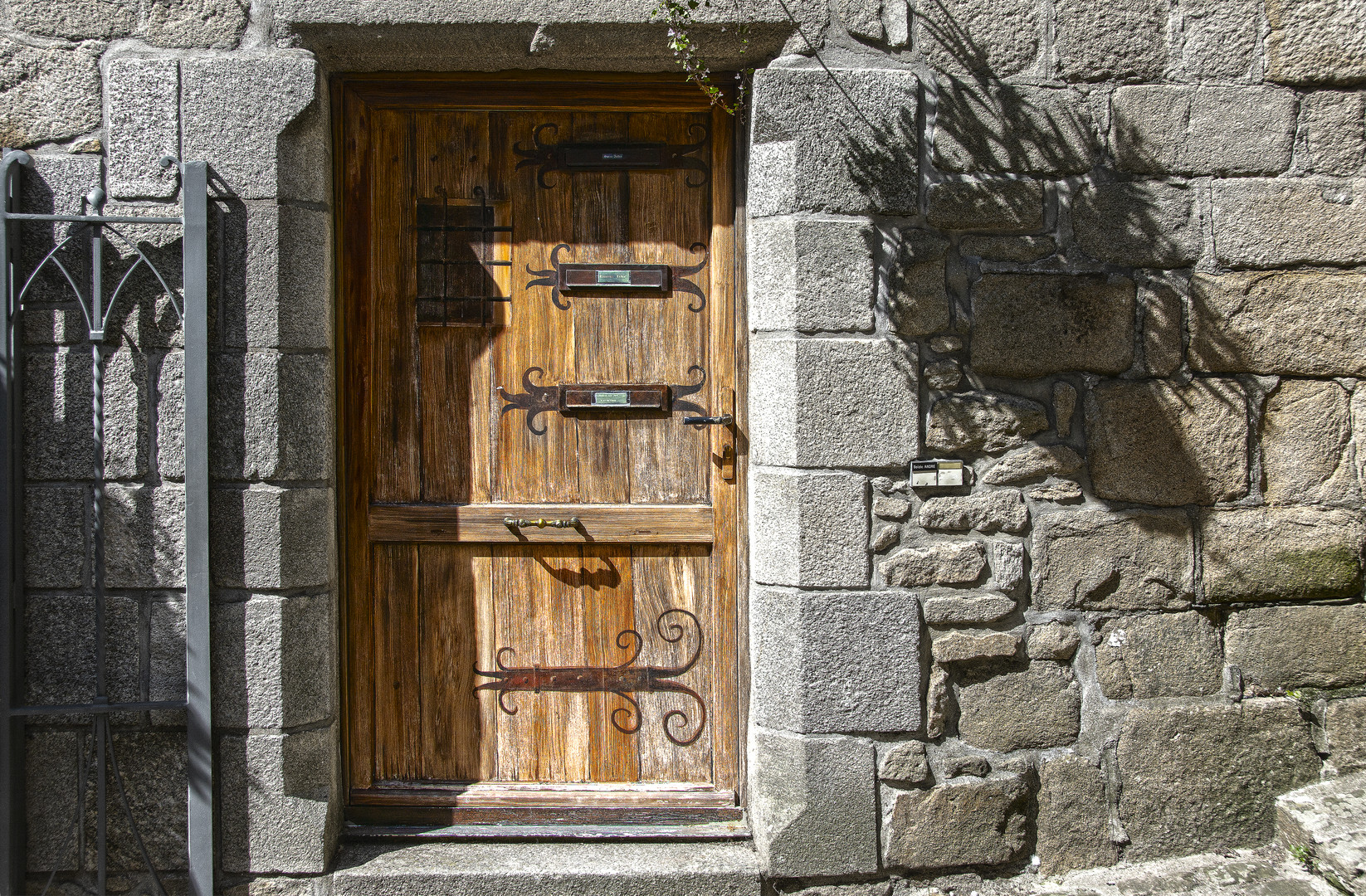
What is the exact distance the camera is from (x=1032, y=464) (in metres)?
2.27

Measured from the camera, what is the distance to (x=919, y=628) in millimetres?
2234

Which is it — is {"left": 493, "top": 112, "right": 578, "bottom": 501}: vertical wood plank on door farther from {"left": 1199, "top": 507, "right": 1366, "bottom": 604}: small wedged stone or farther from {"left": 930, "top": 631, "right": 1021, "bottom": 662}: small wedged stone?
{"left": 1199, "top": 507, "right": 1366, "bottom": 604}: small wedged stone

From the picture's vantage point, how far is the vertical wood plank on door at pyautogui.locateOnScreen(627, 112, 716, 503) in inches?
97.4

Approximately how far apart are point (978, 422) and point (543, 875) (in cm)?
169

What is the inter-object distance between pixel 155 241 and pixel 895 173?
6.43 feet

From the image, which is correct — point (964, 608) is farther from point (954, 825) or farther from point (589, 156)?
point (589, 156)

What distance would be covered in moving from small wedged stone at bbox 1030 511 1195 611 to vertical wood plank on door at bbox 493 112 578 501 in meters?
1.34

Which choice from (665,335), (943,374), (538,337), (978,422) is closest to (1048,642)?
(978,422)

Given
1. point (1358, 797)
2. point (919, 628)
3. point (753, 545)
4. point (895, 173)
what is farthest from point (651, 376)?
point (1358, 797)

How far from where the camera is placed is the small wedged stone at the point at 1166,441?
7.45 feet

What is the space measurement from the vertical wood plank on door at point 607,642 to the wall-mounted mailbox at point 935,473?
85 cm

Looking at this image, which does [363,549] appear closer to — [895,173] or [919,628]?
[919,628]

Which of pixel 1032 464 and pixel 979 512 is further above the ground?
pixel 1032 464

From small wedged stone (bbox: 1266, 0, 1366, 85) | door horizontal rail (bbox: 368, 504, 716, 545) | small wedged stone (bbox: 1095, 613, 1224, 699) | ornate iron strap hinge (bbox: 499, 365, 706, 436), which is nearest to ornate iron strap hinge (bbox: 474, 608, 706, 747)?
door horizontal rail (bbox: 368, 504, 716, 545)
